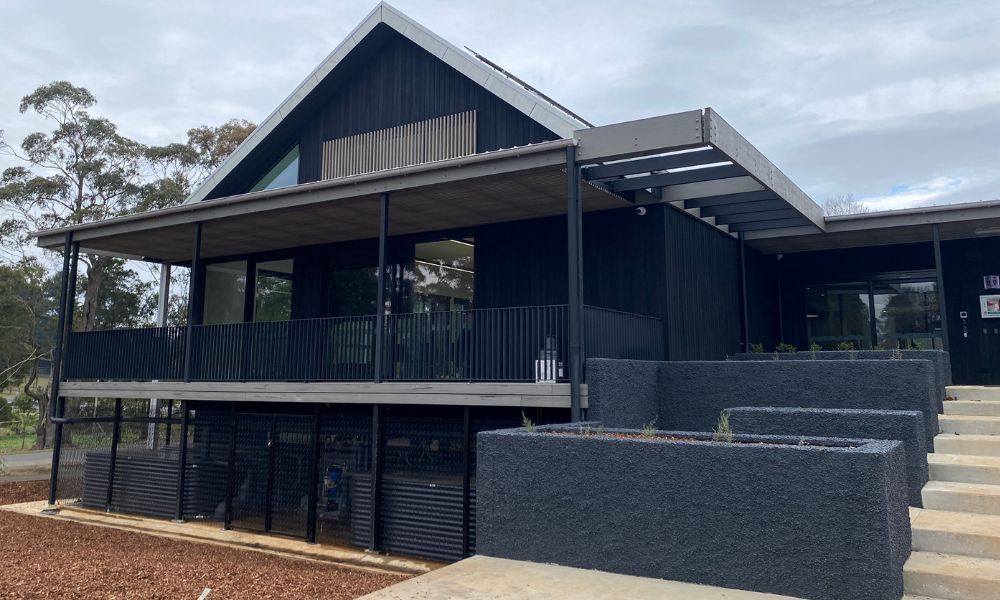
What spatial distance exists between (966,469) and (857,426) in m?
1.22

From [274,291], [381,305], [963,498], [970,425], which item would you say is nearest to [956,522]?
[963,498]

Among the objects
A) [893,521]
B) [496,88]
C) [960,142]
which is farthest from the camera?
[960,142]

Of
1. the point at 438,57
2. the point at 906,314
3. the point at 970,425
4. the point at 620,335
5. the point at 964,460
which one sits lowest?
the point at 964,460

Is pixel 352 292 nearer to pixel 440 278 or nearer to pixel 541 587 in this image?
pixel 440 278

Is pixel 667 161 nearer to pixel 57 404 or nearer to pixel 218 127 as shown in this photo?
pixel 57 404

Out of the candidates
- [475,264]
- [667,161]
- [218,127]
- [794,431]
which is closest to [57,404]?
[475,264]

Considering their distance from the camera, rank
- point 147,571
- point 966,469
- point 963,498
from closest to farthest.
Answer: point 963,498
point 966,469
point 147,571

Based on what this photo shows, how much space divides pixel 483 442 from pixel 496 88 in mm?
7161

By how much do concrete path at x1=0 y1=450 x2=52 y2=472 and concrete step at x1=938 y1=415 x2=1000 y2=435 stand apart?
→ 21050 millimetres

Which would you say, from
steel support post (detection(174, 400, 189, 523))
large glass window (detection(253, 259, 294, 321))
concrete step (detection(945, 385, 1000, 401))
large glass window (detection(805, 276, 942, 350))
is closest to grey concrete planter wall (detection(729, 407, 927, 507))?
concrete step (detection(945, 385, 1000, 401))

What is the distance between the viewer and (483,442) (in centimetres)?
598

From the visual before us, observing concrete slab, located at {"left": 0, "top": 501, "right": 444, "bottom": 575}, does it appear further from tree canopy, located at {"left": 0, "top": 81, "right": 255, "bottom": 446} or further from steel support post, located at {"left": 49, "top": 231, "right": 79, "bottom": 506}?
tree canopy, located at {"left": 0, "top": 81, "right": 255, "bottom": 446}

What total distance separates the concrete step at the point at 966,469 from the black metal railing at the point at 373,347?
3.44 meters

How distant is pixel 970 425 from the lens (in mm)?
7766
